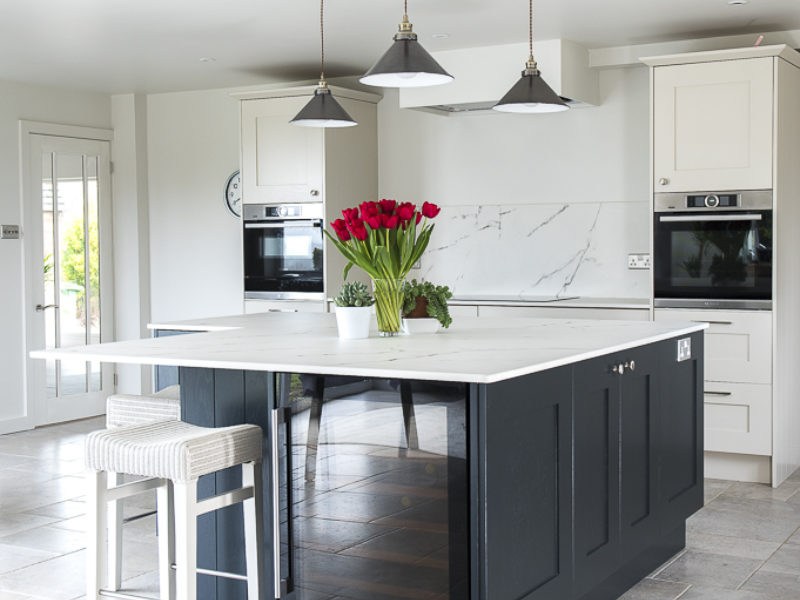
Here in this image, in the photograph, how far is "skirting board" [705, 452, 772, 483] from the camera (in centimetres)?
516

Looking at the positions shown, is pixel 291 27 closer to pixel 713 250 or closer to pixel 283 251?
pixel 283 251

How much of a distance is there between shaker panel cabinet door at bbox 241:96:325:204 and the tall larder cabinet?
2123 mm

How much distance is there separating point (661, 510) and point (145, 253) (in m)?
4.93

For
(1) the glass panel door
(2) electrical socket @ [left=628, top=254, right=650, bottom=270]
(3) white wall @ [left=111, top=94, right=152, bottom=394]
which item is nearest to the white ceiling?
(3) white wall @ [left=111, top=94, right=152, bottom=394]

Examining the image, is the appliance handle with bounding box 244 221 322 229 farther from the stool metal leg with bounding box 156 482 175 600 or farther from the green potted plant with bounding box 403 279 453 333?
the stool metal leg with bounding box 156 482 175 600

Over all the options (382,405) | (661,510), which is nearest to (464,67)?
(661,510)

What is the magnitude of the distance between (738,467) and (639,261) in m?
1.31

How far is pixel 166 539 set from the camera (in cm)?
311

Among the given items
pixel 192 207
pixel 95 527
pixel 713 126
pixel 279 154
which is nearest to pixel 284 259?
pixel 279 154

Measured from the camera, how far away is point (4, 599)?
3.58 meters

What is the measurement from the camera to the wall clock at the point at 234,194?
717cm

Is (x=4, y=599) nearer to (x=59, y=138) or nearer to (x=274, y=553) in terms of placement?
(x=274, y=553)

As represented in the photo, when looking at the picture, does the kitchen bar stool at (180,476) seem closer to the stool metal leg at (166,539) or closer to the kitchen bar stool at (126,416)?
the stool metal leg at (166,539)

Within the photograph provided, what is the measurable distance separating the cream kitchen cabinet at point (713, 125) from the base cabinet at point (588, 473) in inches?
56.2
